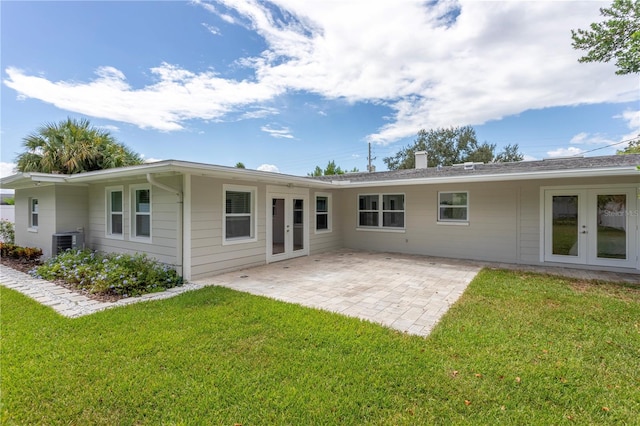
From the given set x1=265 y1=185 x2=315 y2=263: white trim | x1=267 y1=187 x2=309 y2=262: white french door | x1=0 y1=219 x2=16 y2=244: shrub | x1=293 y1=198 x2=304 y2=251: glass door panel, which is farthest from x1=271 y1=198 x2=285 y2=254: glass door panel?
x1=0 y1=219 x2=16 y2=244: shrub

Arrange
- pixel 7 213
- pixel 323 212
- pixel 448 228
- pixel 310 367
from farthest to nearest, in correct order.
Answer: pixel 7 213, pixel 323 212, pixel 448 228, pixel 310 367

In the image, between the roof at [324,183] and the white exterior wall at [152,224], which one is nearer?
the roof at [324,183]

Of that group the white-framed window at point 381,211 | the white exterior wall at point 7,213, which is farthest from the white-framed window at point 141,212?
the white exterior wall at point 7,213

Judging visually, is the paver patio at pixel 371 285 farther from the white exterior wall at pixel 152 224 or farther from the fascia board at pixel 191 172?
the fascia board at pixel 191 172

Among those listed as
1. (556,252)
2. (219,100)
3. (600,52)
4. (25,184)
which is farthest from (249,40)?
(556,252)

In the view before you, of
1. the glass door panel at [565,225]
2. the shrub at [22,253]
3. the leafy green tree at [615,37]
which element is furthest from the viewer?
the shrub at [22,253]

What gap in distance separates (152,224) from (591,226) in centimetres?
1065

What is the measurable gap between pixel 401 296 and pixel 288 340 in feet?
8.41

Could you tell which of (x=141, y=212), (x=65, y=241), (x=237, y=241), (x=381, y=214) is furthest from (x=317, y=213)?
(x=65, y=241)

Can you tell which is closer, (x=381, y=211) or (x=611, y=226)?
(x=611, y=226)

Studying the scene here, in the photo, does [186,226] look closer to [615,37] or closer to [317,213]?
[317,213]

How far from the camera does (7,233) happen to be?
1191 centimetres

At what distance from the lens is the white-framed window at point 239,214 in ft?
23.7

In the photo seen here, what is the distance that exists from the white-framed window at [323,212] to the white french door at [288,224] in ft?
2.34
